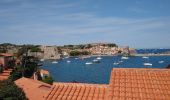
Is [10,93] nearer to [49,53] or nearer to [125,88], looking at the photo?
[125,88]

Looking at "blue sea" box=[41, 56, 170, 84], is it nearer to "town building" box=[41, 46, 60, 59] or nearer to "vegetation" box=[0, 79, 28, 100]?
"town building" box=[41, 46, 60, 59]

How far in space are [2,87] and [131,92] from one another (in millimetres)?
21105

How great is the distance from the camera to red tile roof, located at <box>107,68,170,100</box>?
493 inches

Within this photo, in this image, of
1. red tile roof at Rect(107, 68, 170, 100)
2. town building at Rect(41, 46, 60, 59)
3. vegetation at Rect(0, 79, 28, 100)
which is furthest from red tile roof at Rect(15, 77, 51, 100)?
town building at Rect(41, 46, 60, 59)

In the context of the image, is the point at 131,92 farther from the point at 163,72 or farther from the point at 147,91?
the point at 163,72

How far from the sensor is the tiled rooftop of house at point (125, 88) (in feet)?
41.4

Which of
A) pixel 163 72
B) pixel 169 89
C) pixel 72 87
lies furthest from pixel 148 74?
pixel 72 87

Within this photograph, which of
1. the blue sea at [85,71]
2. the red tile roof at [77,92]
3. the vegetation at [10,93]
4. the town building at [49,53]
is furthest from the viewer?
the town building at [49,53]

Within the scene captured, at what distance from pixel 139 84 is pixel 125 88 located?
678 mm

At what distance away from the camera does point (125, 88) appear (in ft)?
43.2

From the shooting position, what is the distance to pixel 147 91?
41.9 ft

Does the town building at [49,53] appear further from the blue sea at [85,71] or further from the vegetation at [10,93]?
the vegetation at [10,93]

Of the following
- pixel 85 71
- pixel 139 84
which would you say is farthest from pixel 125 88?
pixel 85 71

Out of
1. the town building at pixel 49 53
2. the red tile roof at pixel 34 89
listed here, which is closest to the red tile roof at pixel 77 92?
the red tile roof at pixel 34 89
